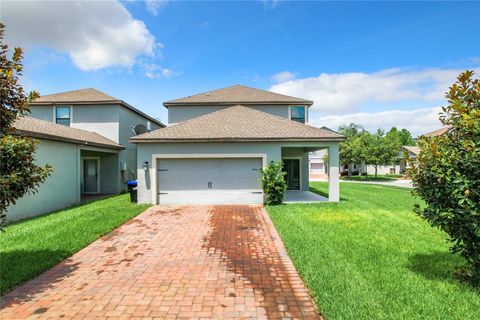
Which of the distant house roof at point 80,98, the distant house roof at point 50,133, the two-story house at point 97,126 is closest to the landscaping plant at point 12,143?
the distant house roof at point 50,133

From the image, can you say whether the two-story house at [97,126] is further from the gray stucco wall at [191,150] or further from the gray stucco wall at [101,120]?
the gray stucco wall at [191,150]

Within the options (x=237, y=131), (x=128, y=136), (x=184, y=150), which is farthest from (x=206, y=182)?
(x=128, y=136)

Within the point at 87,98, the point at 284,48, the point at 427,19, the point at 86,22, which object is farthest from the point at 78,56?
the point at 427,19

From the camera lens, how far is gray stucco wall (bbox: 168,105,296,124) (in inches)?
738

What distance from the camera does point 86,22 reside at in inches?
397

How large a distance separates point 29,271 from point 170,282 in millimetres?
2920

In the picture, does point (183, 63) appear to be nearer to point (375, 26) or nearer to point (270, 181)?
point (270, 181)

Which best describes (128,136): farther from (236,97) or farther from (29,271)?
(29,271)

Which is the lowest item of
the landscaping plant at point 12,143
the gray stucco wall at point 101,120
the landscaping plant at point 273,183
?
the landscaping plant at point 273,183

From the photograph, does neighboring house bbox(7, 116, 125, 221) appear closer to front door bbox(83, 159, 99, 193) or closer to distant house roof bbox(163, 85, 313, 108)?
front door bbox(83, 159, 99, 193)

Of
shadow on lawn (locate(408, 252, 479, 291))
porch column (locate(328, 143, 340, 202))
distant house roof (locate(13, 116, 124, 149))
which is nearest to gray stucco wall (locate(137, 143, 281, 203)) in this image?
porch column (locate(328, 143, 340, 202))

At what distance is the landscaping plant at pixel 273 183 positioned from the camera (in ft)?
38.0

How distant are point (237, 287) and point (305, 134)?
9.43m

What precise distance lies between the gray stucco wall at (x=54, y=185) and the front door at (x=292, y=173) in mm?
12969
